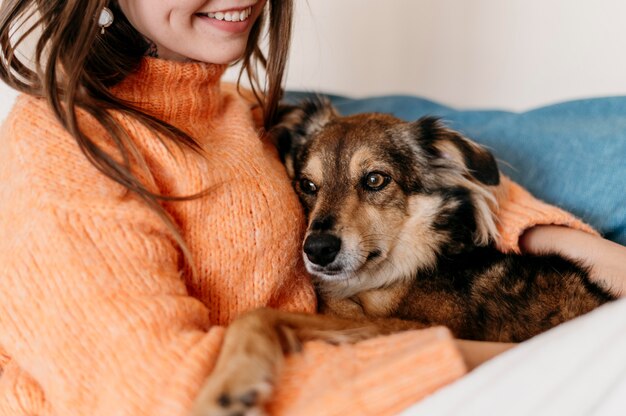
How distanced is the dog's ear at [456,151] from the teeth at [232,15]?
601 millimetres

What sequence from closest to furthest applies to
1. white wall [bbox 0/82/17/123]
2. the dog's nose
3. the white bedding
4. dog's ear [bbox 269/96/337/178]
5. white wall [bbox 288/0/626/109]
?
the white bedding
the dog's nose
dog's ear [bbox 269/96/337/178]
white wall [bbox 0/82/17/123]
white wall [bbox 288/0/626/109]

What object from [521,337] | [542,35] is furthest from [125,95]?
[542,35]

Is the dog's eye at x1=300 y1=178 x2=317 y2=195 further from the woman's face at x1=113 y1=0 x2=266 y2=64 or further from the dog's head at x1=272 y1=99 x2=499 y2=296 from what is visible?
the woman's face at x1=113 y1=0 x2=266 y2=64

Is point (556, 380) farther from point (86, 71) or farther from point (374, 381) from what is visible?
point (86, 71)

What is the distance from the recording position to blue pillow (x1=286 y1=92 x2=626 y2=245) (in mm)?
1737

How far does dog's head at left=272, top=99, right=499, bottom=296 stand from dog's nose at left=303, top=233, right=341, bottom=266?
64 mm

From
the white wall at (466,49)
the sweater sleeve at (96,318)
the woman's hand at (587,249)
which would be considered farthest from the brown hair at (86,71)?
the white wall at (466,49)

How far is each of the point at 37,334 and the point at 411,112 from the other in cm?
174

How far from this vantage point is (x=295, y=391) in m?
0.97

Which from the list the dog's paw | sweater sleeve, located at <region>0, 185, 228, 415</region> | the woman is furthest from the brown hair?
the dog's paw

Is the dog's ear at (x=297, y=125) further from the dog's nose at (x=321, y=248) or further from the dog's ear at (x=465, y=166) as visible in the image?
the dog's nose at (x=321, y=248)

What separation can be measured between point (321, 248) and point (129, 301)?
557mm

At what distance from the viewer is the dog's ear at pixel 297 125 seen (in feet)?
6.01

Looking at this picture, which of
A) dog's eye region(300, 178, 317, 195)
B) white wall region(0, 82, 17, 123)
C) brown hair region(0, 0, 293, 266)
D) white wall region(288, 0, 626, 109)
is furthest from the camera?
white wall region(288, 0, 626, 109)
